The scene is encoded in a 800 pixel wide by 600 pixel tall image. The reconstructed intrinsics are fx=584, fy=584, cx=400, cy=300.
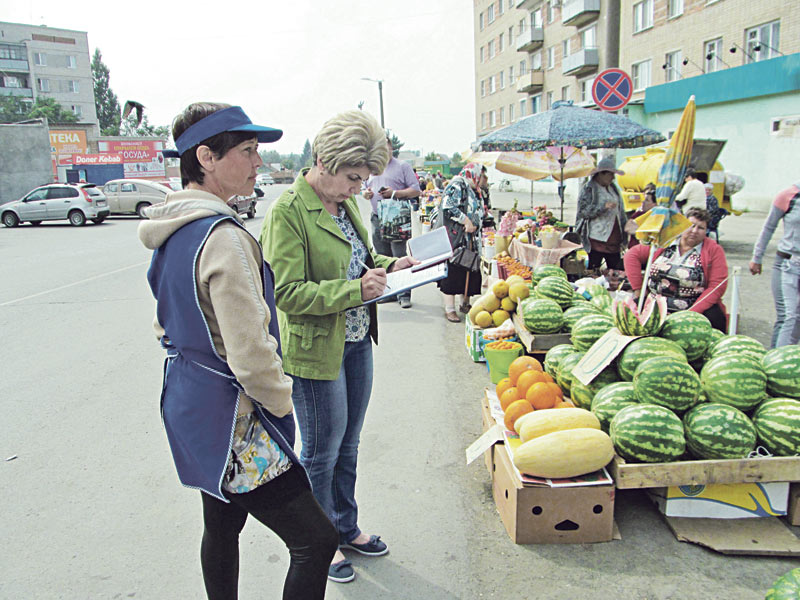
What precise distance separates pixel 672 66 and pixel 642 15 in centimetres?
408

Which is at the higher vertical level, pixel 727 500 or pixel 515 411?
pixel 515 411

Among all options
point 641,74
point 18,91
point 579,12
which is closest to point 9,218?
point 641,74

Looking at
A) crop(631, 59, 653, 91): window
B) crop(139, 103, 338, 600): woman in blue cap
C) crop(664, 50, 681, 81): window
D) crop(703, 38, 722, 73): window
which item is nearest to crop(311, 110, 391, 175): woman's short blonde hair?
crop(139, 103, 338, 600): woman in blue cap

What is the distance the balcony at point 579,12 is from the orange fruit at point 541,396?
3868 cm

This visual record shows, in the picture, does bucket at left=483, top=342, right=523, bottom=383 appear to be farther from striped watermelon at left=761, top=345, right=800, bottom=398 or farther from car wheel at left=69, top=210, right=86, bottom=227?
car wheel at left=69, top=210, right=86, bottom=227

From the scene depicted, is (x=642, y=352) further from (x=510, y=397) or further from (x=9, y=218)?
(x=9, y=218)

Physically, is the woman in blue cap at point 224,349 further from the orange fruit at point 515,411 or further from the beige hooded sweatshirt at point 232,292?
the orange fruit at point 515,411

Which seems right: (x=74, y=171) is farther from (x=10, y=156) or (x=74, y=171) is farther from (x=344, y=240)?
(x=344, y=240)

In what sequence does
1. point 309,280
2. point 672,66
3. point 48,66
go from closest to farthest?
point 309,280
point 672,66
point 48,66

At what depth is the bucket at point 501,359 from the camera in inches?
209

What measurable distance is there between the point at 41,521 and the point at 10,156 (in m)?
38.8

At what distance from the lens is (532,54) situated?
4866cm

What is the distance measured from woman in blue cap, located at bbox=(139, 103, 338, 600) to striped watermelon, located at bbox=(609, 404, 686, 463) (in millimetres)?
1818

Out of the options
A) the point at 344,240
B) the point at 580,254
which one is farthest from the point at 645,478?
the point at 580,254
